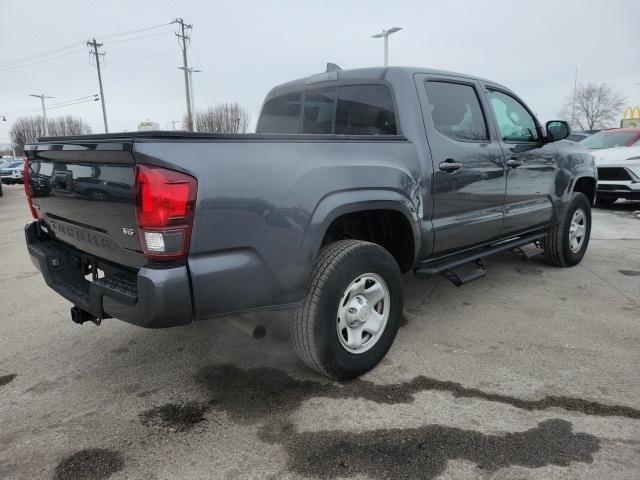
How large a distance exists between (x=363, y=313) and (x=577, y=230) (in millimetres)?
3668

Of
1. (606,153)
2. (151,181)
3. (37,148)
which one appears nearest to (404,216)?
(151,181)

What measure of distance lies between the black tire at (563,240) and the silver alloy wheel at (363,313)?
9.56ft

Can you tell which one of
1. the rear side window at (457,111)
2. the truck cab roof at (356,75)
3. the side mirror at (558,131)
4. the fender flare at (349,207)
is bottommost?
the fender flare at (349,207)

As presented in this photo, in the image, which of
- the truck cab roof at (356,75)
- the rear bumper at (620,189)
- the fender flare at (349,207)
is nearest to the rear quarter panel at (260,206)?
the fender flare at (349,207)

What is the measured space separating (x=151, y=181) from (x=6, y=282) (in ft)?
13.8

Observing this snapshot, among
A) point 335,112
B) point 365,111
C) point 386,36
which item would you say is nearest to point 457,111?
point 365,111

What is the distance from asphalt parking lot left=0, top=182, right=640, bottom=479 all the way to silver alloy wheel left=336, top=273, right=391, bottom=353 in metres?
0.24

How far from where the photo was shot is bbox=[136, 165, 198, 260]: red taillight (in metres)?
2.04

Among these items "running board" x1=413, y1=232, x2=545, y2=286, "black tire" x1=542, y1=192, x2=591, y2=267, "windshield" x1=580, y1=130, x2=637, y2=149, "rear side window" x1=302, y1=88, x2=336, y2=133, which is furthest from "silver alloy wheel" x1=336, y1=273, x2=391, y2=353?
"windshield" x1=580, y1=130, x2=637, y2=149

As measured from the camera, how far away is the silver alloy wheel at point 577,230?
5.24m

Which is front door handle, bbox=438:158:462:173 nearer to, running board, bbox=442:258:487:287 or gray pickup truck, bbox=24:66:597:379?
gray pickup truck, bbox=24:66:597:379

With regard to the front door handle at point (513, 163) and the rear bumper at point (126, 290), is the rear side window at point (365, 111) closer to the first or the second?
the front door handle at point (513, 163)

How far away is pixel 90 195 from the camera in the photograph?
2.47 meters

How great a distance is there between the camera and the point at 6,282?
17.1 feet
